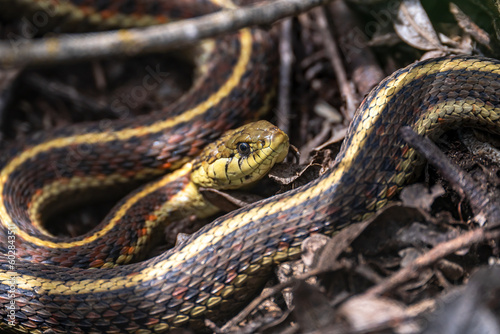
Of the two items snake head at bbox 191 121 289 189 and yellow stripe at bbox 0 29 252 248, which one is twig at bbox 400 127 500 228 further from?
yellow stripe at bbox 0 29 252 248

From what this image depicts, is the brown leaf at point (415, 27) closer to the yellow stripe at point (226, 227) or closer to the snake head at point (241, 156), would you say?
the yellow stripe at point (226, 227)

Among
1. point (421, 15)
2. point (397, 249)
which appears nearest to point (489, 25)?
point (421, 15)

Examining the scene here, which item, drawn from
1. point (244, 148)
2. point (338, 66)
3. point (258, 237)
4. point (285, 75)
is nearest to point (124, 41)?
point (244, 148)

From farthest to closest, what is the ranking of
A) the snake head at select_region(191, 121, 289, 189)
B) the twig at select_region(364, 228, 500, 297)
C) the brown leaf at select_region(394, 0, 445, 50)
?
the brown leaf at select_region(394, 0, 445, 50) < the snake head at select_region(191, 121, 289, 189) < the twig at select_region(364, 228, 500, 297)

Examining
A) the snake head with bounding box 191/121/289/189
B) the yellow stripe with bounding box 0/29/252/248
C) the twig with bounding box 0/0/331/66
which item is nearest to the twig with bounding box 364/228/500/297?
the snake head with bounding box 191/121/289/189

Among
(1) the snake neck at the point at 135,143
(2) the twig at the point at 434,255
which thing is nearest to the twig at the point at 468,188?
(2) the twig at the point at 434,255

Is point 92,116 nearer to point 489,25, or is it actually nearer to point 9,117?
point 9,117
